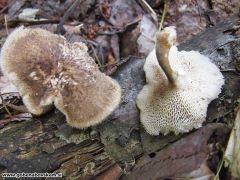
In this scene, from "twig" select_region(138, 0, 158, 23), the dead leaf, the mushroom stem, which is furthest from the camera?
"twig" select_region(138, 0, 158, 23)

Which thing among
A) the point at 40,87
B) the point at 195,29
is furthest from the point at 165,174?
the point at 195,29

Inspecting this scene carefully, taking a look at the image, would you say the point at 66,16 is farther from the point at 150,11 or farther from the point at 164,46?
the point at 164,46

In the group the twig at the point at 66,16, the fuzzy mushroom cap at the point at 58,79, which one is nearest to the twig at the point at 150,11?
the twig at the point at 66,16

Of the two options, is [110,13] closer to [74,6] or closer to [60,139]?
[74,6]

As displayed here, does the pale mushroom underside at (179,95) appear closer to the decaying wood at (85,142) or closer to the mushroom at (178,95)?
the mushroom at (178,95)

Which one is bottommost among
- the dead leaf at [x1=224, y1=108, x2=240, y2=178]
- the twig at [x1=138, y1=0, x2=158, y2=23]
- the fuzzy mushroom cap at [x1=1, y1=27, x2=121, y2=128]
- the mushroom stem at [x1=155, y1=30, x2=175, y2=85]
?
the dead leaf at [x1=224, y1=108, x2=240, y2=178]

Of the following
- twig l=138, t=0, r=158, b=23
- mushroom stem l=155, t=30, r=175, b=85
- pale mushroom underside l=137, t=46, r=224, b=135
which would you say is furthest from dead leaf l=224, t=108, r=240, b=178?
twig l=138, t=0, r=158, b=23

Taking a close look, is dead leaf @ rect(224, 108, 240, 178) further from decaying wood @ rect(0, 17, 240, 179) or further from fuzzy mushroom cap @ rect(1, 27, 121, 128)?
fuzzy mushroom cap @ rect(1, 27, 121, 128)
